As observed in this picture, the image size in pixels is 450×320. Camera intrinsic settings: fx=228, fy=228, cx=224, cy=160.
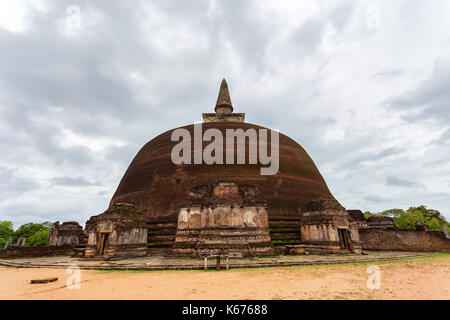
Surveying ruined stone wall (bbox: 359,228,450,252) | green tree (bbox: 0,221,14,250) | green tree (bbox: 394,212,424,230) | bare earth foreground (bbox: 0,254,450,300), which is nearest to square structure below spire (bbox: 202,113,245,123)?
ruined stone wall (bbox: 359,228,450,252)

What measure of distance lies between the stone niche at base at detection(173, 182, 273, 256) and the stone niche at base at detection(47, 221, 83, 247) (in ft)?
53.9

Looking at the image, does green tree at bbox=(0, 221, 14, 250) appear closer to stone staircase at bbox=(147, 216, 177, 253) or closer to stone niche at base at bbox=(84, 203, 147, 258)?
stone staircase at bbox=(147, 216, 177, 253)

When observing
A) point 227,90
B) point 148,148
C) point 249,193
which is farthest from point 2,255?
point 227,90

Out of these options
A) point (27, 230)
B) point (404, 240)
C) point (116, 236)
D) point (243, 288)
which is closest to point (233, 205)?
point (116, 236)

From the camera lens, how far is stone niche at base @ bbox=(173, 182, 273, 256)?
13.2 m

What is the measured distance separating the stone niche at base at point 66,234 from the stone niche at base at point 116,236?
11.9 metres

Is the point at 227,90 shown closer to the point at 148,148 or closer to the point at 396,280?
the point at 148,148

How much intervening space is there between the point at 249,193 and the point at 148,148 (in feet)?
51.6

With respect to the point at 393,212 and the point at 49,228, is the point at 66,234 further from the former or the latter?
the point at 393,212

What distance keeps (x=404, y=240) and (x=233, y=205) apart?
16773 millimetres

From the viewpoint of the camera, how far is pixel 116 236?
14547 mm

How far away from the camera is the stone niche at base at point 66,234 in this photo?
24.2 m

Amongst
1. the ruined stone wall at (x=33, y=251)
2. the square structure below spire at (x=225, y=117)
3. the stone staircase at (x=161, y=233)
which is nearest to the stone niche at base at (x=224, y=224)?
the stone staircase at (x=161, y=233)

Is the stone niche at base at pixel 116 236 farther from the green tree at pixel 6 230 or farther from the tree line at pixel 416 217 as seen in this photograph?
the green tree at pixel 6 230
